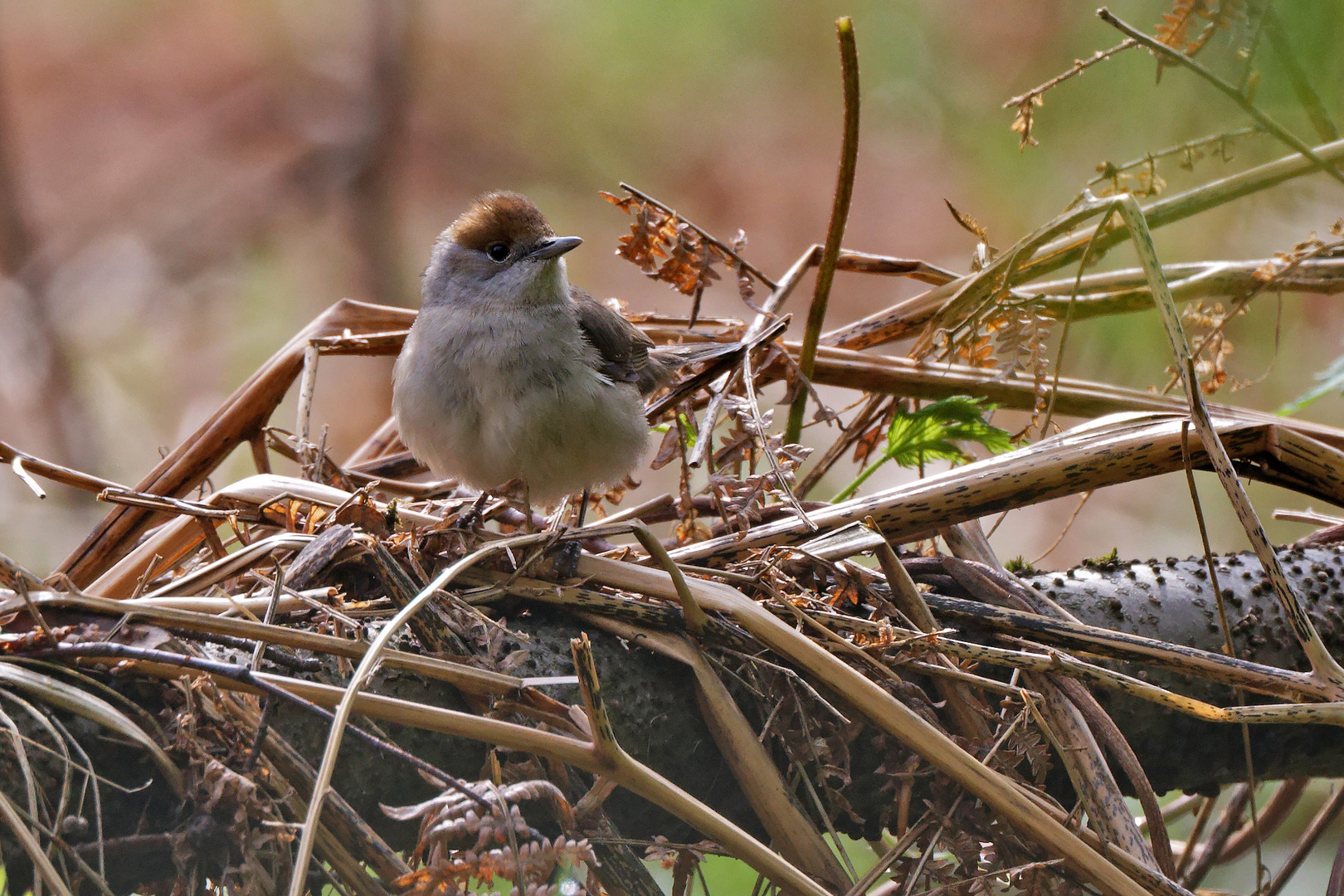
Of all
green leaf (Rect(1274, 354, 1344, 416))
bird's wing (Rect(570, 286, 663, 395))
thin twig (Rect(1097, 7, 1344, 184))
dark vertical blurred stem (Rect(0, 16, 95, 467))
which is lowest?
dark vertical blurred stem (Rect(0, 16, 95, 467))

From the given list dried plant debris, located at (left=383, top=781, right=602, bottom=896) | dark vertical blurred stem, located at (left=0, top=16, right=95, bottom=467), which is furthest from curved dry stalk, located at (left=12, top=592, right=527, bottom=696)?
dark vertical blurred stem, located at (left=0, top=16, right=95, bottom=467)

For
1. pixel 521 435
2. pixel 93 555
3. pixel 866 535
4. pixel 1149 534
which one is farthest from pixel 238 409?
pixel 1149 534

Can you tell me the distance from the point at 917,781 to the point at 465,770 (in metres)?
0.53

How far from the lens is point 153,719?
39.0 inches

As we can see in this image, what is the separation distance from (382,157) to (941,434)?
15.3 feet

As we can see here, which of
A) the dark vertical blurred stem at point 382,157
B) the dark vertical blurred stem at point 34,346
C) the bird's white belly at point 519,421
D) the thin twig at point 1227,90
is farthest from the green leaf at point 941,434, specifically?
the dark vertical blurred stem at point 382,157

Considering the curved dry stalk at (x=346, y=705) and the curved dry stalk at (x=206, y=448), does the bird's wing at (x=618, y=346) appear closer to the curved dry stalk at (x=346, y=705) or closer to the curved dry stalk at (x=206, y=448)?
the curved dry stalk at (x=206, y=448)

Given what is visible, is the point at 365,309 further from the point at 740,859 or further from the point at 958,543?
the point at 740,859

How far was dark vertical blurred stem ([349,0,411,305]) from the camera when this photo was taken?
5488 millimetres

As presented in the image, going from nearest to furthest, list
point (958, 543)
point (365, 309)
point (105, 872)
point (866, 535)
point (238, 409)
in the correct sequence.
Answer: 1. point (105, 872)
2. point (866, 535)
3. point (958, 543)
4. point (238, 409)
5. point (365, 309)

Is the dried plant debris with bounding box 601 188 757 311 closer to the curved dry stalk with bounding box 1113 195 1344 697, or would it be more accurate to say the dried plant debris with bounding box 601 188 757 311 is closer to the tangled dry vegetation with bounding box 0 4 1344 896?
the tangled dry vegetation with bounding box 0 4 1344 896

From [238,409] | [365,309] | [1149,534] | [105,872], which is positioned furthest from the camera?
[1149,534]

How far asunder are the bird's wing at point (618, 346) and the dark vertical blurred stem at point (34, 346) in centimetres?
339

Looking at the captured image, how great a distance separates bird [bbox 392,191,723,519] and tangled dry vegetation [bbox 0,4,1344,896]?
0.44ft
